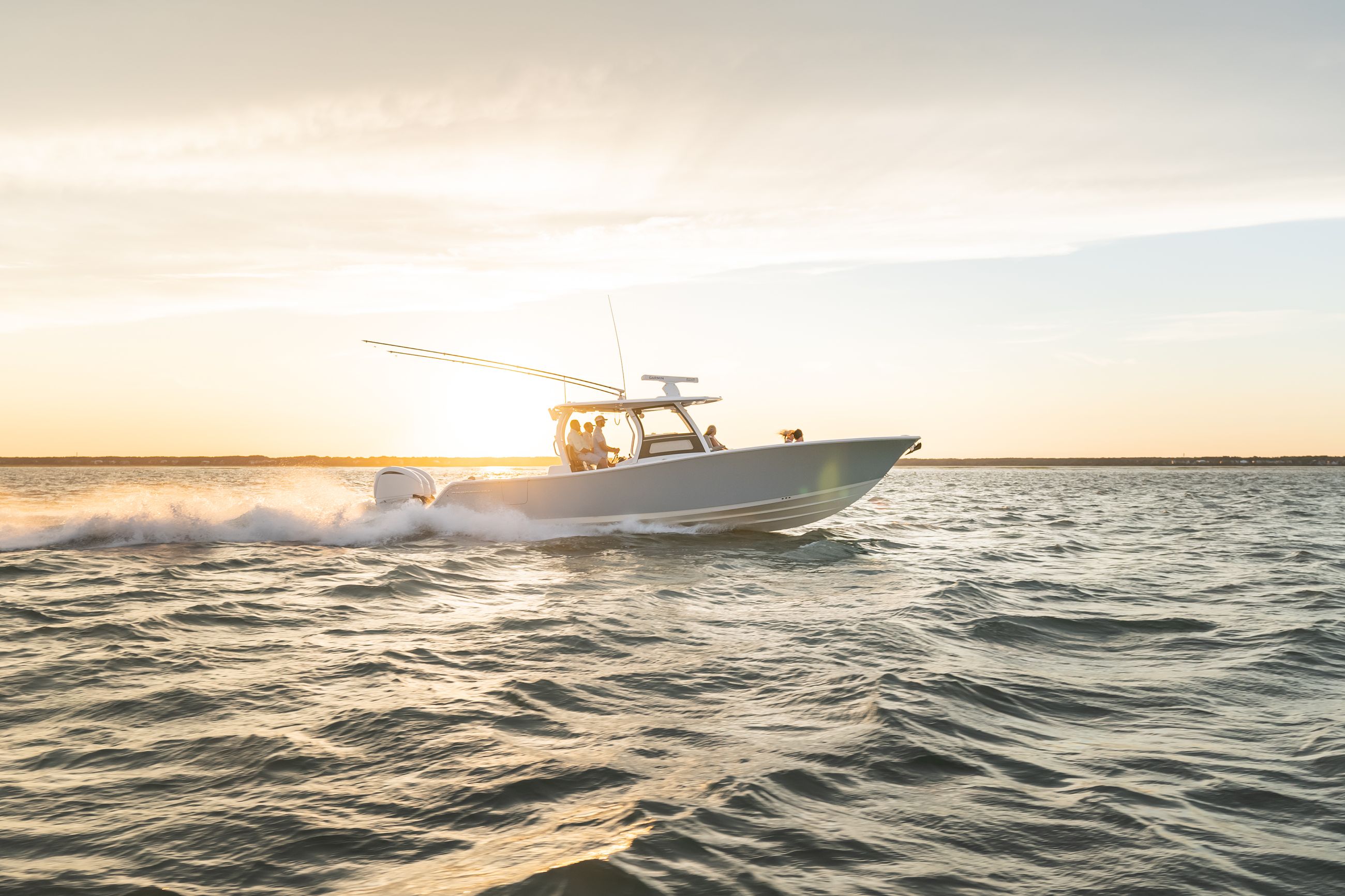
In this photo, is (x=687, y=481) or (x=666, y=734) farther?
(x=687, y=481)

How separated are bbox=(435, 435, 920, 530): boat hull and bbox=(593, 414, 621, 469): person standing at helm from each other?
35.9 inches

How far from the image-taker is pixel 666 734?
16.4 feet

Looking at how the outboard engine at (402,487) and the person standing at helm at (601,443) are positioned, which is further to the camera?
the outboard engine at (402,487)

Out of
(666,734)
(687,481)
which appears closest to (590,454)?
(687,481)

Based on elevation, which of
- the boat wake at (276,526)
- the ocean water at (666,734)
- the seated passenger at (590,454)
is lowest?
the ocean water at (666,734)

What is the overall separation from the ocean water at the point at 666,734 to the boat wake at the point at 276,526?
169 inches

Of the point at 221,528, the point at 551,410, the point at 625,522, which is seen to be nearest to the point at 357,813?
the point at 625,522

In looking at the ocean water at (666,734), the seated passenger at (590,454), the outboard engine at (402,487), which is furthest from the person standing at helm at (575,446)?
the ocean water at (666,734)

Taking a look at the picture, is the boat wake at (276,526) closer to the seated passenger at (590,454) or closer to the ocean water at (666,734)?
the seated passenger at (590,454)

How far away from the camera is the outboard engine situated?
685 inches

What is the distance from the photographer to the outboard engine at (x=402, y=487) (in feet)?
57.1

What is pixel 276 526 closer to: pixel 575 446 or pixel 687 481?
pixel 575 446

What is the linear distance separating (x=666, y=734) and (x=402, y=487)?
45.3ft

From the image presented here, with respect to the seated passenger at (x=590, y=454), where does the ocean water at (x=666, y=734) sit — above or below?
below
